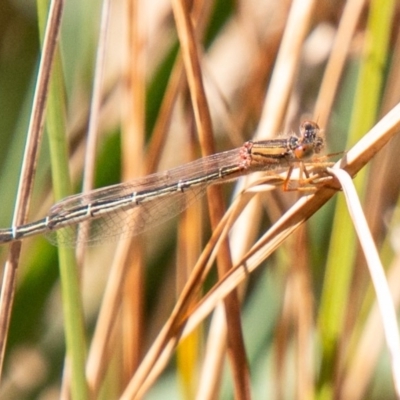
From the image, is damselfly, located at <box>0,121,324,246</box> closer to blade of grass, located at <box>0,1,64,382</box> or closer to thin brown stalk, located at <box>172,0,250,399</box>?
thin brown stalk, located at <box>172,0,250,399</box>

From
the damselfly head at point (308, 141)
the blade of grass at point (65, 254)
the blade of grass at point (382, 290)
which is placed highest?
the damselfly head at point (308, 141)

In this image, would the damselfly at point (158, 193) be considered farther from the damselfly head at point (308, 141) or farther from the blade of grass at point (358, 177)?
the blade of grass at point (358, 177)

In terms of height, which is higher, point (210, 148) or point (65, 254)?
point (210, 148)

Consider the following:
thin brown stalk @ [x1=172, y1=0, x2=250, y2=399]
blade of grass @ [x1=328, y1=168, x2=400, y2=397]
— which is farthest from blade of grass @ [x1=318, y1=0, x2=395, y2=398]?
blade of grass @ [x1=328, y1=168, x2=400, y2=397]

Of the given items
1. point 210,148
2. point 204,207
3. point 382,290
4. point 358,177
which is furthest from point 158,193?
point 382,290

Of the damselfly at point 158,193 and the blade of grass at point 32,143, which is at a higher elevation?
the damselfly at point 158,193

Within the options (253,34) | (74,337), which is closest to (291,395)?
(74,337)

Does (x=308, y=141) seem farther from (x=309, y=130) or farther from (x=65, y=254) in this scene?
(x=65, y=254)

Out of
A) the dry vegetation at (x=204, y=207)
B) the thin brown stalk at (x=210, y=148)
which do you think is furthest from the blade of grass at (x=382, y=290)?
the thin brown stalk at (x=210, y=148)
